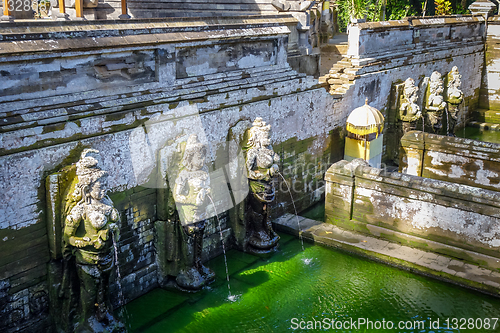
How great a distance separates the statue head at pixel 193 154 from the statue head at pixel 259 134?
126cm

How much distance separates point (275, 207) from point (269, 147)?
170cm

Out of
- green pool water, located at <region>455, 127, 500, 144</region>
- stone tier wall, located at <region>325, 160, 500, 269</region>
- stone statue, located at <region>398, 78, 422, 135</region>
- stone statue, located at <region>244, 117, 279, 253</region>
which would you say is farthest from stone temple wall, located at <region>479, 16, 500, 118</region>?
stone statue, located at <region>244, 117, 279, 253</region>

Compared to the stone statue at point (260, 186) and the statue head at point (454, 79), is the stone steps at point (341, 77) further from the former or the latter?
the statue head at point (454, 79)

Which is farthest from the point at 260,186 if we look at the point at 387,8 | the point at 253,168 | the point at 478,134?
the point at 387,8

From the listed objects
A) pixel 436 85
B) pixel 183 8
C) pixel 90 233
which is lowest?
pixel 90 233

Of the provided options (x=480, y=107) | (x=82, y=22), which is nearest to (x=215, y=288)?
(x=82, y=22)

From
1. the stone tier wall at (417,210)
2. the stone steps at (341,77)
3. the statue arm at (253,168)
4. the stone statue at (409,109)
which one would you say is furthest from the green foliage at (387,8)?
the statue arm at (253,168)

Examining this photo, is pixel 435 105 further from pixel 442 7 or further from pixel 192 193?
pixel 442 7

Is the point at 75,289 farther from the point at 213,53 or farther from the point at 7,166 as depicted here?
the point at 213,53

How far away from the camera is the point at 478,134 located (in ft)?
51.3

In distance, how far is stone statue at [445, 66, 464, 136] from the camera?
46.1 feet

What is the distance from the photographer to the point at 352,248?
8039 millimetres

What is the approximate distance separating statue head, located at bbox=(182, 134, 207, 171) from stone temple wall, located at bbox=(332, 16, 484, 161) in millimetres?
4884

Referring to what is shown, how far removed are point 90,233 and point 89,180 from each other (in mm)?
569
